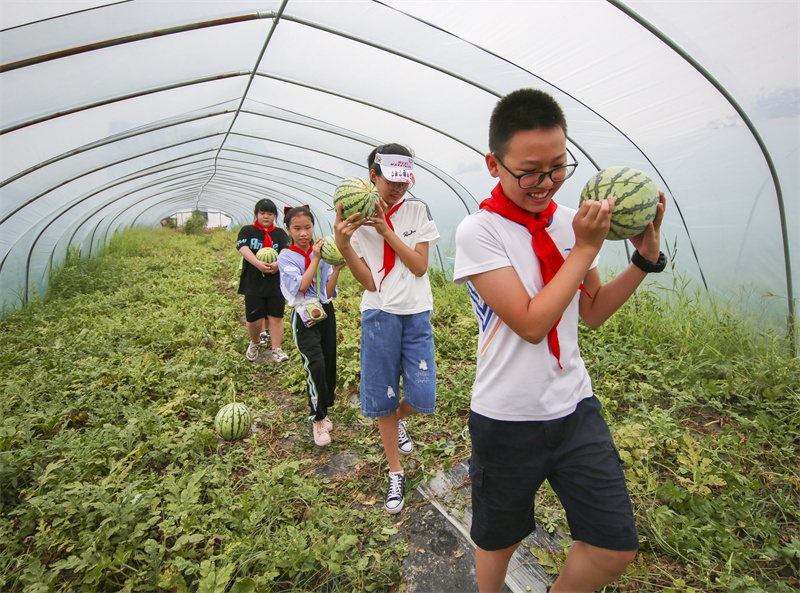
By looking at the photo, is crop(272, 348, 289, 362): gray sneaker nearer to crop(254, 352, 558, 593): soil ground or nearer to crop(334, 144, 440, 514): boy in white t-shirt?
crop(254, 352, 558, 593): soil ground

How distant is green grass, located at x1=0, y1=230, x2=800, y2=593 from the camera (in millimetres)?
2418

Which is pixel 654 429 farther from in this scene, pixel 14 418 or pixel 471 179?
pixel 14 418

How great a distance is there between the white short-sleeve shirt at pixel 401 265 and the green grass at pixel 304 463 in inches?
54.4

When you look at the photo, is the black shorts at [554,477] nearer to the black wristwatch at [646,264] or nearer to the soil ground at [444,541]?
the black wristwatch at [646,264]

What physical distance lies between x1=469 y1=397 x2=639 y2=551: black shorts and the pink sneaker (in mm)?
2319

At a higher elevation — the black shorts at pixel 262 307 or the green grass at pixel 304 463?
the black shorts at pixel 262 307

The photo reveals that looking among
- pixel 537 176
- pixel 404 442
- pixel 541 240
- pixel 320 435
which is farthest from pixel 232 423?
pixel 537 176

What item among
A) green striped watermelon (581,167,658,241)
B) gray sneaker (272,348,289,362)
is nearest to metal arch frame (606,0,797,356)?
green striped watermelon (581,167,658,241)

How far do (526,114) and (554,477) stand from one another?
4.74 feet

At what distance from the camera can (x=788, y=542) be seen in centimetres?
246

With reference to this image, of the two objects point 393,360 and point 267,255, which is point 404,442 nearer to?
point 393,360

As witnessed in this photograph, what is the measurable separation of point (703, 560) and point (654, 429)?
3.66ft

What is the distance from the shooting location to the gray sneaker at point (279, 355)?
596 centimetres

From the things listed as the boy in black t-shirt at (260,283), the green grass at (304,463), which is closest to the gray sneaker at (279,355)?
the boy in black t-shirt at (260,283)
